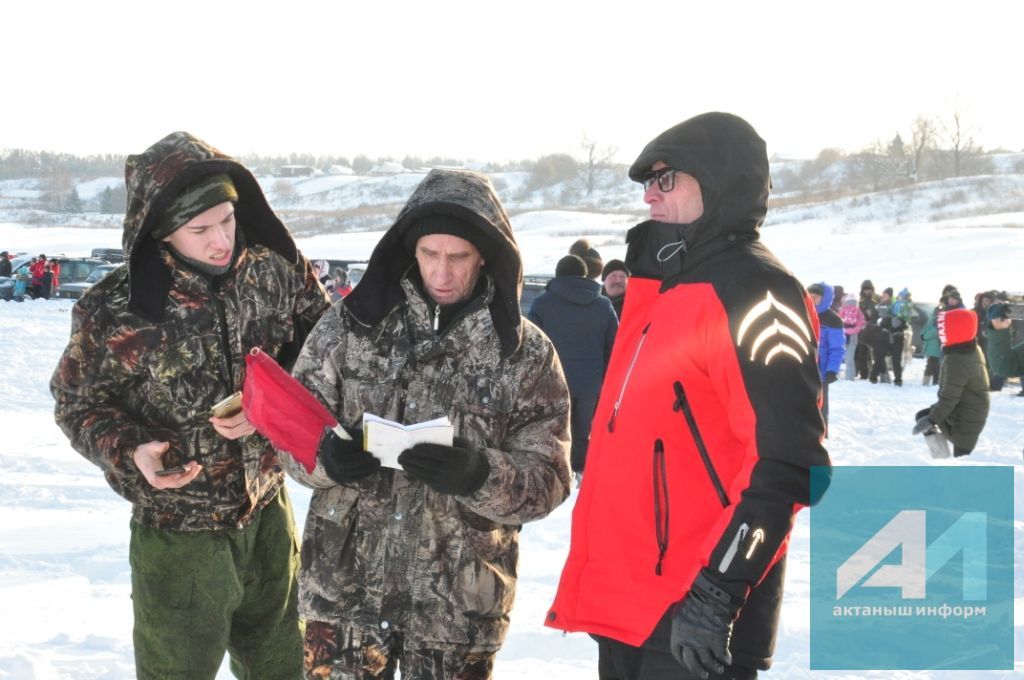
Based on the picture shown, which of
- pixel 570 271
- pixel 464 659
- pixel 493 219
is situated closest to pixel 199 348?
pixel 493 219

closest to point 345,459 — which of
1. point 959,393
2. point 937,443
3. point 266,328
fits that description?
point 266,328

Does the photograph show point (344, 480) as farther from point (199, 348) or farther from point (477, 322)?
point (199, 348)

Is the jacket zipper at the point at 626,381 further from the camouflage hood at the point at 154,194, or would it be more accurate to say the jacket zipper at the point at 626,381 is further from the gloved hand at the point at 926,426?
the gloved hand at the point at 926,426

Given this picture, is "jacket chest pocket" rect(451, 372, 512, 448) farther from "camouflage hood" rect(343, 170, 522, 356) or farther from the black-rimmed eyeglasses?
the black-rimmed eyeglasses

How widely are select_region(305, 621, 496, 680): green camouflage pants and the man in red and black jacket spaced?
11.4 inches

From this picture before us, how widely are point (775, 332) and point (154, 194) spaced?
1.87 metres

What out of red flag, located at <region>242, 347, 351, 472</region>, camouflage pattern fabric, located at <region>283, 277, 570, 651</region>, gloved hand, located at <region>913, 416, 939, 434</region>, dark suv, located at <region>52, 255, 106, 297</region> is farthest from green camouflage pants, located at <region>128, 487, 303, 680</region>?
dark suv, located at <region>52, 255, 106, 297</region>

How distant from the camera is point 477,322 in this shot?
8.91 ft

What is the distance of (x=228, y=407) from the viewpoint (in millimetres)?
2920

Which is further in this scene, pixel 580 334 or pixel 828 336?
pixel 828 336

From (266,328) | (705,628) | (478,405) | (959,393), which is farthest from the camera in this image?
→ (959,393)

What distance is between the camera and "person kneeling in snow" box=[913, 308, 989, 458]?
7648 millimetres

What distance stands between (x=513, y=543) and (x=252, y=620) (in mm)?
1015

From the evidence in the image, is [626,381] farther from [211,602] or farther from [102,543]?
[102,543]
